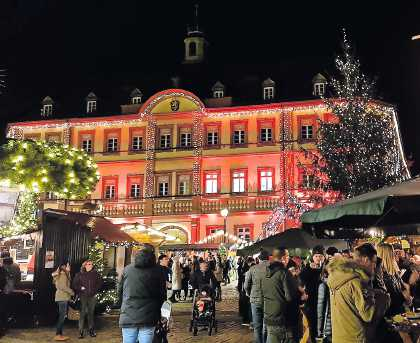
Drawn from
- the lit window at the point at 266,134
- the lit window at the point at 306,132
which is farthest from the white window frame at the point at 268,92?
the lit window at the point at 306,132

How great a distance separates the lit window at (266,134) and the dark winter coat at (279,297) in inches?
1245

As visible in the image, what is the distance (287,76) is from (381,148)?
1623 cm

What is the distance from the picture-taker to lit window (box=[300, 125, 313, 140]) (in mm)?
39281

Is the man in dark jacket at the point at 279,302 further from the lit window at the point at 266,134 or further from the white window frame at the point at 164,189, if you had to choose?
the white window frame at the point at 164,189

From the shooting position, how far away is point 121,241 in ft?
58.7

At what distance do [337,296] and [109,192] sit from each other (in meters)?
37.6

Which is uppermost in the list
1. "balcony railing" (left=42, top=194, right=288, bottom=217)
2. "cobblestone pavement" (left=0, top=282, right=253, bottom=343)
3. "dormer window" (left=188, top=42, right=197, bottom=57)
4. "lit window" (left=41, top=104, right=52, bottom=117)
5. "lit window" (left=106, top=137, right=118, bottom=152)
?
"dormer window" (left=188, top=42, right=197, bottom=57)

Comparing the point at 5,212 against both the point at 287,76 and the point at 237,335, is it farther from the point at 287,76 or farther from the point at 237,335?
the point at 287,76

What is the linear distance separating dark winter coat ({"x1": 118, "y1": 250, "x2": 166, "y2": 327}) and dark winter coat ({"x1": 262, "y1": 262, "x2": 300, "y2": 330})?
1523 mm

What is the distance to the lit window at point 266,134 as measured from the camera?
39.8 m

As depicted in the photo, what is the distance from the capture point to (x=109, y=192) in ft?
138

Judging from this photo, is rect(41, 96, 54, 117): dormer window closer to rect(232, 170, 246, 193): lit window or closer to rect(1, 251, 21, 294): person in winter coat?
rect(232, 170, 246, 193): lit window

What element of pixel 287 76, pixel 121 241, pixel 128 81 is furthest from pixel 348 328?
pixel 128 81

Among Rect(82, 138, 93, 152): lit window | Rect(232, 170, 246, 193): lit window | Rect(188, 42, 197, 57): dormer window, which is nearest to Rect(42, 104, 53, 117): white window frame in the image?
Rect(82, 138, 93, 152): lit window
